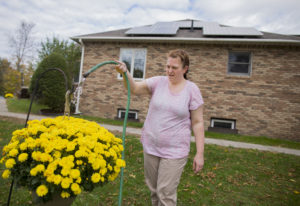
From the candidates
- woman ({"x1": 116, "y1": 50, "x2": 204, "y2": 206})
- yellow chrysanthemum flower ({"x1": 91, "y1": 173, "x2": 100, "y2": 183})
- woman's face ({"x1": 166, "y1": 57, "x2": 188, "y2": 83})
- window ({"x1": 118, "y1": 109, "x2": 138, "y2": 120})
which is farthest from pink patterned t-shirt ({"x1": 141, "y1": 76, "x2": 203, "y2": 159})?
window ({"x1": 118, "y1": 109, "x2": 138, "y2": 120})

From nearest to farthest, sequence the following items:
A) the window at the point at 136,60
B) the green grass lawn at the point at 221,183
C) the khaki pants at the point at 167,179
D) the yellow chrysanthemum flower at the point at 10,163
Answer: the yellow chrysanthemum flower at the point at 10,163 < the khaki pants at the point at 167,179 < the green grass lawn at the point at 221,183 < the window at the point at 136,60

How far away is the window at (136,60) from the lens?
374 inches

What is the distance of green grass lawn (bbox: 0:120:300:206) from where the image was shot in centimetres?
301

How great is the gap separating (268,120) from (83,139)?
8.61 m

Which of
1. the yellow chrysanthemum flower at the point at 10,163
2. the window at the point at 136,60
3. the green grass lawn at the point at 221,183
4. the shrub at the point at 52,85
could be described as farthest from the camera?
the window at the point at 136,60

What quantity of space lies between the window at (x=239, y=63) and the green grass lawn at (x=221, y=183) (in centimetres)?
439

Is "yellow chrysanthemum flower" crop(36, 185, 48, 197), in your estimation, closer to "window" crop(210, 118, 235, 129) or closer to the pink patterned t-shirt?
the pink patterned t-shirt

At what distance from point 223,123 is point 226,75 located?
215 centimetres

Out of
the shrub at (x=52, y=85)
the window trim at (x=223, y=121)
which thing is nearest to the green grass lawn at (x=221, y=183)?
the window trim at (x=223, y=121)

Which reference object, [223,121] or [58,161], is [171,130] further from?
[223,121]

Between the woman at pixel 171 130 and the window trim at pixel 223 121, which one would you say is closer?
the woman at pixel 171 130

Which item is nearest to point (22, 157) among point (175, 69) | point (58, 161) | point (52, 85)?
point (58, 161)

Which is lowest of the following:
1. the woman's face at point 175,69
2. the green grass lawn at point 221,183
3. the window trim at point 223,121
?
the green grass lawn at point 221,183

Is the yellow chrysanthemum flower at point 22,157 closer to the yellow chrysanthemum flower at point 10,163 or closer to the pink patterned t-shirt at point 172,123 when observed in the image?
the yellow chrysanthemum flower at point 10,163
